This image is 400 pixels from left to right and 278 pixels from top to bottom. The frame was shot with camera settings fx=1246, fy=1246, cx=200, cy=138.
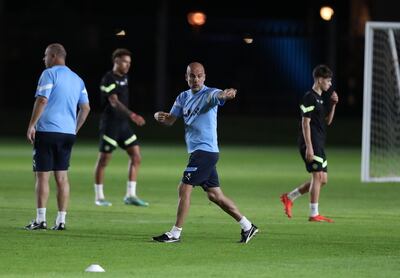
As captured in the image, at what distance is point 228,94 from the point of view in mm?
12656

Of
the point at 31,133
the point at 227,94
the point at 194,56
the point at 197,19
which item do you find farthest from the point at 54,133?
the point at 194,56

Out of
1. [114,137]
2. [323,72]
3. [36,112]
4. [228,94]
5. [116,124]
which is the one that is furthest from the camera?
[116,124]

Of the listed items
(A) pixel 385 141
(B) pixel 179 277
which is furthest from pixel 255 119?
(B) pixel 179 277

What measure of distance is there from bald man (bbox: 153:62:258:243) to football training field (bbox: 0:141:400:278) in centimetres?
21

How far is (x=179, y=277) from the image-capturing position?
35.2ft

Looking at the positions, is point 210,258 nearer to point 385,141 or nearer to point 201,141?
point 201,141

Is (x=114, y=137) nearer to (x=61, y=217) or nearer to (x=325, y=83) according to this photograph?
(x=325, y=83)

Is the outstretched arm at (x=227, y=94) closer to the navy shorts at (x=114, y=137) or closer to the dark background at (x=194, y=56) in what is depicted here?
the navy shorts at (x=114, y=137)

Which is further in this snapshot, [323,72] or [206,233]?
[323,72]

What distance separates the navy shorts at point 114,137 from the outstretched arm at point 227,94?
5625 mm

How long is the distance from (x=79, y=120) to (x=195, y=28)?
3187 cm

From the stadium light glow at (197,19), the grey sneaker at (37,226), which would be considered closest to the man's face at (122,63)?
the grey sneaker at (37,226)

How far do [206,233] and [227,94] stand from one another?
7.39 ft

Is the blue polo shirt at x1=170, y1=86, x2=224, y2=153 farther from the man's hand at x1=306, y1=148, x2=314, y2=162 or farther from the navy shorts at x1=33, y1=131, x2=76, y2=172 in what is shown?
the man's hand at x1=306, y1=148, x2=314, y2=162
